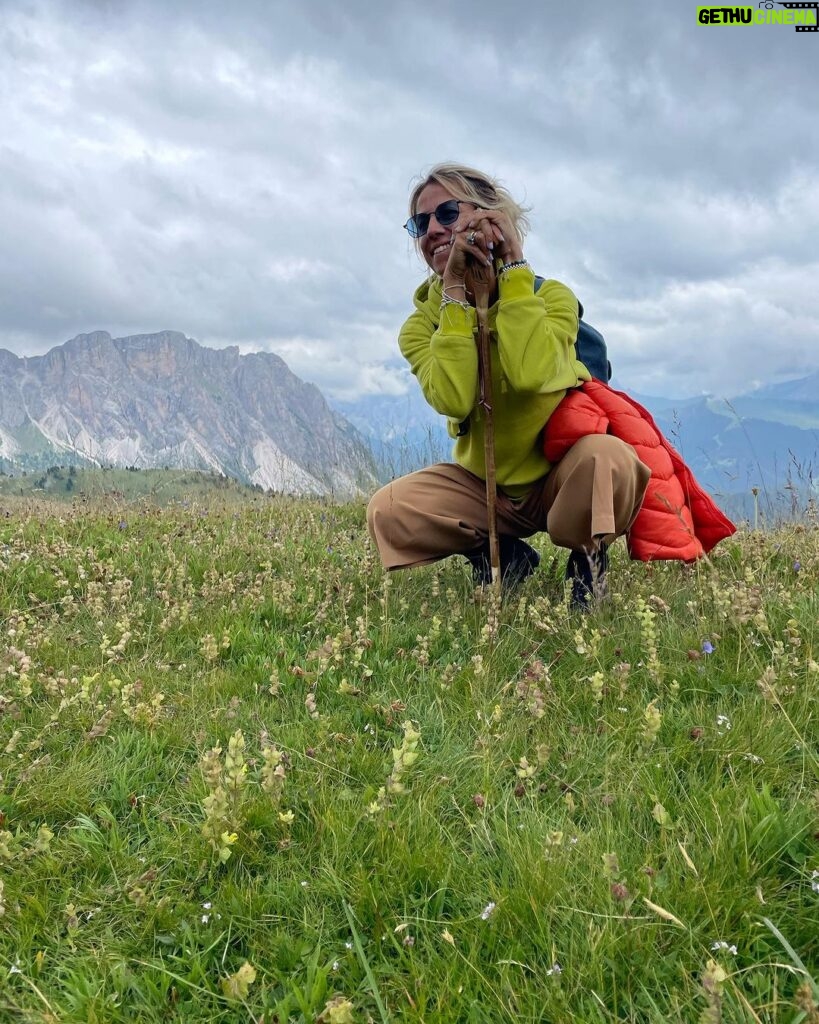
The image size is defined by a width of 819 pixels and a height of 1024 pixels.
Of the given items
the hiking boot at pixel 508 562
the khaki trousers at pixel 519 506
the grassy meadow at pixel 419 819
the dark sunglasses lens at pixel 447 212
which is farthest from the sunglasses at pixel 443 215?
the grassy meadow at pixel 419 819

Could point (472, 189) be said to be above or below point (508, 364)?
above

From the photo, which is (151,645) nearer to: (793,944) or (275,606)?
(275,606)

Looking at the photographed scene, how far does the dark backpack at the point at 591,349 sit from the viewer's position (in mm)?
4734

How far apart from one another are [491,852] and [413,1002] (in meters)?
0.57

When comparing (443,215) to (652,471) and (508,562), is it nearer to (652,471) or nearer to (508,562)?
(652,471)

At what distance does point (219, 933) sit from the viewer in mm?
1901

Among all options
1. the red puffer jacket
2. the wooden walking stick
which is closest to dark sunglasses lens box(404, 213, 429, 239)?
the wooden walking stick

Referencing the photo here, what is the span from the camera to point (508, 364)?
13.7 feet

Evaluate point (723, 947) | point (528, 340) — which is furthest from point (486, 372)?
point (723, 947)

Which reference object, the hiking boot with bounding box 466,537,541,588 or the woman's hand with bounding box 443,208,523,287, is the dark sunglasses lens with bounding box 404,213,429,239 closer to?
the woman's hand with bounding box 443,208,523,287

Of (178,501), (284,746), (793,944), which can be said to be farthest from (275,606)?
(178,501)

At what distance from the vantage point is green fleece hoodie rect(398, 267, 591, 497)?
416 centimetres

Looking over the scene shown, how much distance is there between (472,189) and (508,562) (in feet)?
8.34

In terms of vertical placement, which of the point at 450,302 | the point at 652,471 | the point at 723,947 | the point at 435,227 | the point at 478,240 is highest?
the point at 435,227
